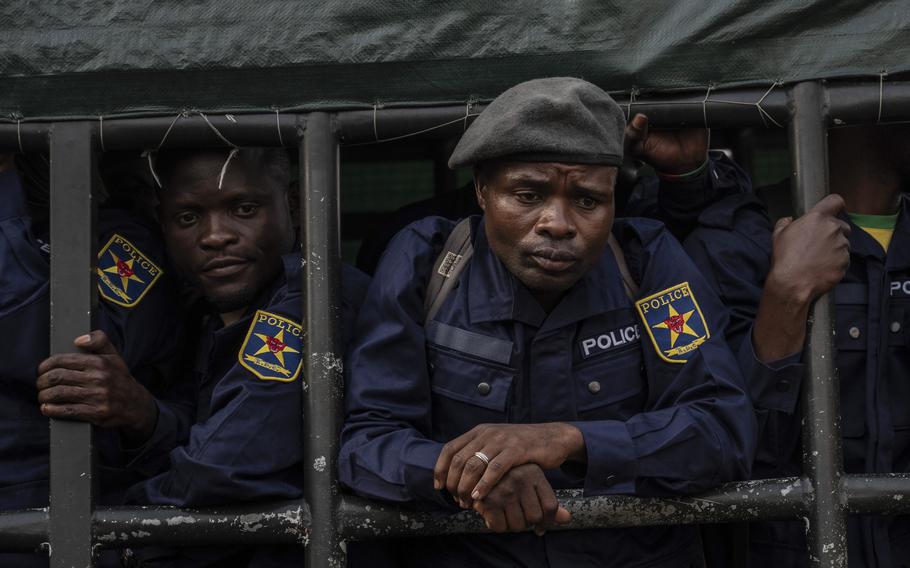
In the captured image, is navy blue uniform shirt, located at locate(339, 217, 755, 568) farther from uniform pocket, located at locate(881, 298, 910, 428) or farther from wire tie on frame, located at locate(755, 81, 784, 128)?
uniform pocket, located at locate(881, 298, 910, 428)

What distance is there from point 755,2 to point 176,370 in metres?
1.54

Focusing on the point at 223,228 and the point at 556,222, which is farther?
the point at 223,228

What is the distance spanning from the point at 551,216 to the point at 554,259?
0.29 feet

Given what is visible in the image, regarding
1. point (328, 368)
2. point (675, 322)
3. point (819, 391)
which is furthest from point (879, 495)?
point (328, 368)

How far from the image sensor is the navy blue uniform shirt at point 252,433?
86.8 inches

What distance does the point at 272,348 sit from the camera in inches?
91.0

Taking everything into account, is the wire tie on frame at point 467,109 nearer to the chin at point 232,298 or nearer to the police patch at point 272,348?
the police patch at point 272,348

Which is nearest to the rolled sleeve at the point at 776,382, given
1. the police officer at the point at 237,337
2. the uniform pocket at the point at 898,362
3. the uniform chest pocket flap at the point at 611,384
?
the uniform chest pocket flap at the point at 611,384

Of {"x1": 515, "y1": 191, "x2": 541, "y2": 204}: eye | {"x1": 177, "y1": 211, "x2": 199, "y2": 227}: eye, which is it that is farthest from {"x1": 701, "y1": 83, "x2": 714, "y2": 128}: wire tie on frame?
{"x1": 177, "y1": 211, "x2": 199, "y2": 227}: eye

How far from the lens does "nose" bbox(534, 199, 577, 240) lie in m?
2.17

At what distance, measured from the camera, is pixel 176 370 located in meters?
2.67

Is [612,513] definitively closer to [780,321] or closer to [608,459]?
[608,459]

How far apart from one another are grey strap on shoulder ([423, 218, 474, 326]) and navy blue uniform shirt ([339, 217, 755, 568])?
17 mm

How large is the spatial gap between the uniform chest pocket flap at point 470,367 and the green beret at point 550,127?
35cm
